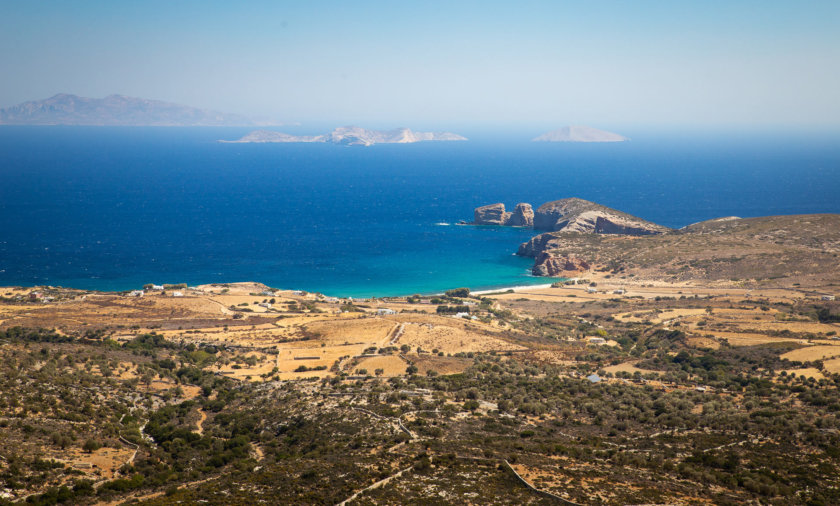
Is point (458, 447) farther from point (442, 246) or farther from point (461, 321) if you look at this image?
point (442, 246)

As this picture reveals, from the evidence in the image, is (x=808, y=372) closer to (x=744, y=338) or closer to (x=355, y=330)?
(x=744, y=338)

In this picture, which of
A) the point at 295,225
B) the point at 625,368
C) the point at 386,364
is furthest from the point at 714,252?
the point at 295,225

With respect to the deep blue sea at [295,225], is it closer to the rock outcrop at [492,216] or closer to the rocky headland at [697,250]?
the rock outcrop at [492,216]

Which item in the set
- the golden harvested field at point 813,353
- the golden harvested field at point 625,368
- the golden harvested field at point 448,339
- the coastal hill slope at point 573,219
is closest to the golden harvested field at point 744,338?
the golden harvested field at point 813,353

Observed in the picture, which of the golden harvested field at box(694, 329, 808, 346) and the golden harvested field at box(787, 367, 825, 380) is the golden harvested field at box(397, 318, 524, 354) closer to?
the golden harvested field at box(694, 329, 808, 346)

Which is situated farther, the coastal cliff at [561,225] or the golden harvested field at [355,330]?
the coastal cliff at [561,225]
